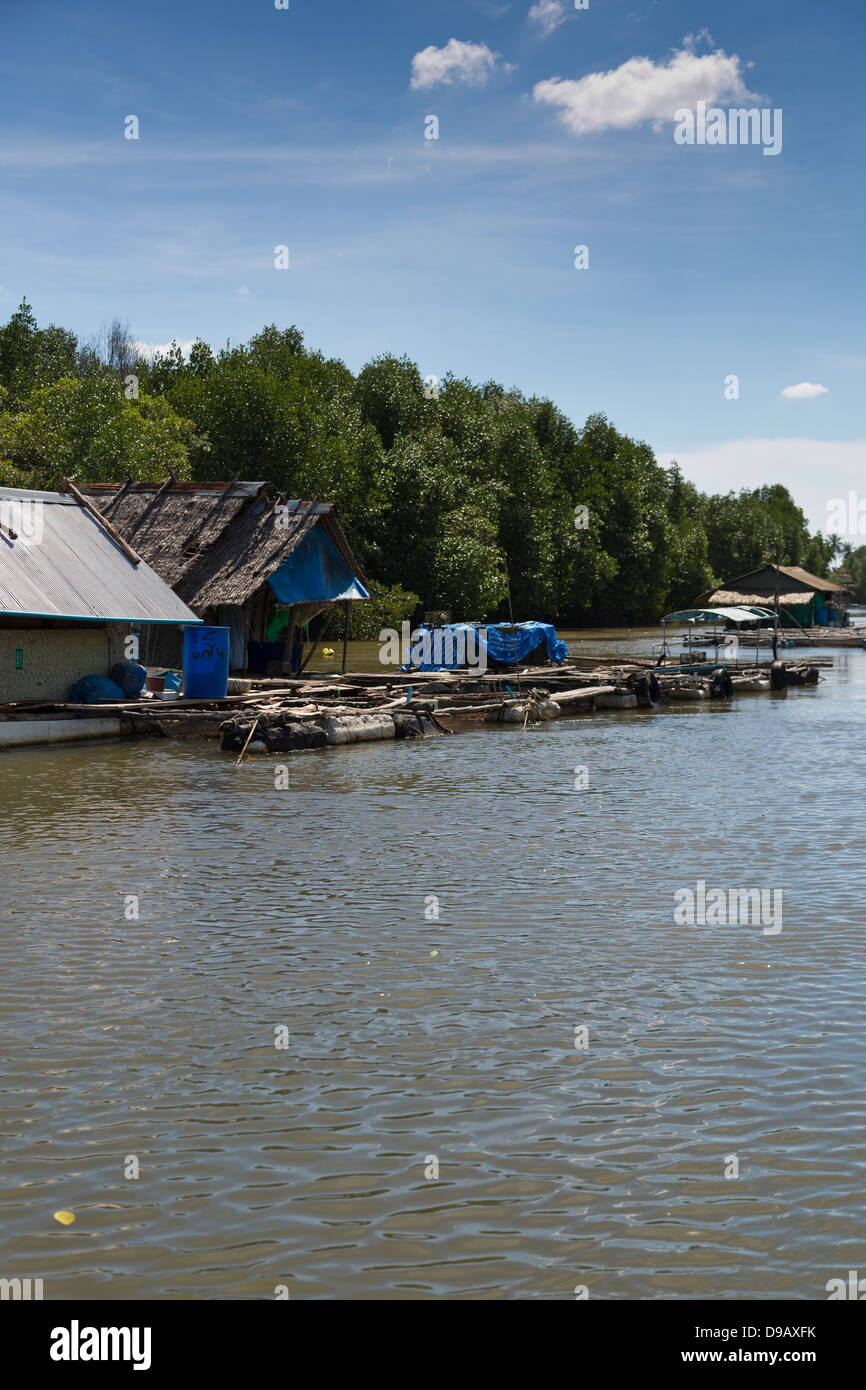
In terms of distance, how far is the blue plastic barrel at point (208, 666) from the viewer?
90.7 ft

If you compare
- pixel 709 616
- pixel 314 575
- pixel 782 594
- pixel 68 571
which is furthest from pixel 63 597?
pixel 782 594

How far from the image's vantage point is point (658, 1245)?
217 inches

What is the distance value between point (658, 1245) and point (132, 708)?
21.7 m

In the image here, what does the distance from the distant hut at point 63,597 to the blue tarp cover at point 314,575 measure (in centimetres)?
559

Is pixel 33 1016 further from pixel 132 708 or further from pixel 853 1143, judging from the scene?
pixel 132 708

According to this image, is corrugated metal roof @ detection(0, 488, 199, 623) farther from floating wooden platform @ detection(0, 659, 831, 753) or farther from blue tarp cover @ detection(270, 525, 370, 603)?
blue tarp cover @ detection(270, 525, 370, 603)

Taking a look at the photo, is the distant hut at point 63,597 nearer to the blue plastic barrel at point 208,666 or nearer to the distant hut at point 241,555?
the blue plastic barrel at point 208,666

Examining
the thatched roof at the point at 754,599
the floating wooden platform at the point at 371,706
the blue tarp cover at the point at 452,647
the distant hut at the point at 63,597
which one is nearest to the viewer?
the floating wooden platform at the point at 371,706

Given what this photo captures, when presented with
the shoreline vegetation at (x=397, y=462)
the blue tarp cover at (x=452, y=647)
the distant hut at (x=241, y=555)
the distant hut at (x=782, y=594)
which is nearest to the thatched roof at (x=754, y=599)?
the distant hut at (x=782, y=594)

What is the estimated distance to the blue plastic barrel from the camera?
1088 inches

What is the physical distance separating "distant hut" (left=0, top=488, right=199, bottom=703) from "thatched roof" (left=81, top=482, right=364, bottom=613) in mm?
3772

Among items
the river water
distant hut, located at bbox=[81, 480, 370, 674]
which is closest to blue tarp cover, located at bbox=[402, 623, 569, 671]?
distant hut, located at bbox=[81, 480, 370, 674]

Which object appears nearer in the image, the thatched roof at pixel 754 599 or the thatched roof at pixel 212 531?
the thatched roof at pixel 212 531

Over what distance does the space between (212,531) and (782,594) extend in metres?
63.0
